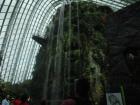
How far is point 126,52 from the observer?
901 cm

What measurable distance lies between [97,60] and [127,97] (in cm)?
1850

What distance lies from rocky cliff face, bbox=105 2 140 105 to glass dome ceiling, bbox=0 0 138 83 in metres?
17.9

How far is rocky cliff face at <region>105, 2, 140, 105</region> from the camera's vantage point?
28.1ft

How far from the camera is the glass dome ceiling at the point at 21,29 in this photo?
3041 centimetres

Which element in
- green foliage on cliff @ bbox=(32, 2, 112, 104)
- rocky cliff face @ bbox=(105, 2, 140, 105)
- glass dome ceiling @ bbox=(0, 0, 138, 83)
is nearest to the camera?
rocky cliff face @ bbox=(105, 2, 140, 105)

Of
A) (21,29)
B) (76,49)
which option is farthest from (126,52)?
(21,29)

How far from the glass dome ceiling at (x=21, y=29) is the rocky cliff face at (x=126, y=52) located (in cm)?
1793

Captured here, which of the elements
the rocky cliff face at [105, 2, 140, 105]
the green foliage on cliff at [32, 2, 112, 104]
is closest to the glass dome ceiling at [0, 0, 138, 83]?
the green foliage on cliff at [32, 2, 112, 104]

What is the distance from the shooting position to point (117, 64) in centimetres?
934

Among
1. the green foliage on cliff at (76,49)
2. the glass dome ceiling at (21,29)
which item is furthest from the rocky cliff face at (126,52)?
the glass dome ceiling at (21,29)

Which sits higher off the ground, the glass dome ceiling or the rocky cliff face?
the glass dome ceiling

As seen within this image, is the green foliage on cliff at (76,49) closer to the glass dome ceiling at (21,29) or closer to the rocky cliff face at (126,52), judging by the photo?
the glass dome ceiling at (21,29)

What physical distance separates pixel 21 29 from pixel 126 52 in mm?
28475

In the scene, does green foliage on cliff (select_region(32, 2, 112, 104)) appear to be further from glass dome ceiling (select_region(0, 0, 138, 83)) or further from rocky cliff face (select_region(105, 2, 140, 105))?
rocky cliff face (select_region(105, 2, 140, 105))
